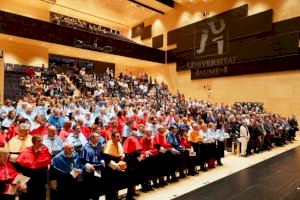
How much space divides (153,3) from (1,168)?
2132 centimetres

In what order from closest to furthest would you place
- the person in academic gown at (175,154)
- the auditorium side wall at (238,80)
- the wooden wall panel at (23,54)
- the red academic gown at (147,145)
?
the red academic gown at (147,145) → the person in academic gown at (175,154) → the auditorium side wall at (238,80) → the wooden wall panel at (23,54)

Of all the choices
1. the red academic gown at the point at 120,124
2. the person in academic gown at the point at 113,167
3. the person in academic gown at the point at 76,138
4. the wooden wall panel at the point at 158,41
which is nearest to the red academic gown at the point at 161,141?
the person in academic gown at the point at 113,167

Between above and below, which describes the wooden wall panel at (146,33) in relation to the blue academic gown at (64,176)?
above

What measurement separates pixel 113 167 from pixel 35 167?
1.25 m

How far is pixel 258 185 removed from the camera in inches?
226

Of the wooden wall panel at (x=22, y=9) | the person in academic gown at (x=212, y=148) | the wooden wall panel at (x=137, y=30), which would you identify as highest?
the wooden wall panel at (x=137, y=30)

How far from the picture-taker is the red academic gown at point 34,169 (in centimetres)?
375

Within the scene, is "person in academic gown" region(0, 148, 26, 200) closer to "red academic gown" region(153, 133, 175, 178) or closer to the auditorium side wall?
"red academic gown" region(153, 133, 175, 178)

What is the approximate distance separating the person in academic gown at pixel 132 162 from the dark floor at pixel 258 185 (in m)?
0.85

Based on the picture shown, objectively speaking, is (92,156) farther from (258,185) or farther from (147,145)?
(258,185)

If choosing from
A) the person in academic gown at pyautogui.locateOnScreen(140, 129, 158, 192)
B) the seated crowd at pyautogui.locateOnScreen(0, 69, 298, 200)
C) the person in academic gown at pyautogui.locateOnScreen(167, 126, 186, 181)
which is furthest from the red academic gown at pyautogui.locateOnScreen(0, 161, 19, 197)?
the person in academic gown at pyautogui.locateOnScreen(167, 126, 186, 181)

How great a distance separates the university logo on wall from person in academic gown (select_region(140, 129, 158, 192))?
13.1 m

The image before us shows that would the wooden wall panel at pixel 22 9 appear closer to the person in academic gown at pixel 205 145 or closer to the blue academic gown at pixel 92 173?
the person in academic gown at pixel 205 145

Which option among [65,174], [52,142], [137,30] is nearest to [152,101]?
[52,142]
